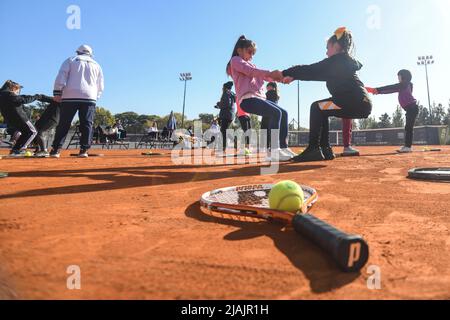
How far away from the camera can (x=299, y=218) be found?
179 cm

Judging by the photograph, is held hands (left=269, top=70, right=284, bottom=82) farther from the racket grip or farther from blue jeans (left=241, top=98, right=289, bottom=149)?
the racket grip

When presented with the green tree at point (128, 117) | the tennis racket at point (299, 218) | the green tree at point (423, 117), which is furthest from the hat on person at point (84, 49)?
the green tree at point (128, 117)

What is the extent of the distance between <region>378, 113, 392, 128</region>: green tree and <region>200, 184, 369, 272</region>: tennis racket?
6149cm

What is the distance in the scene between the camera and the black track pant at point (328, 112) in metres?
5.90

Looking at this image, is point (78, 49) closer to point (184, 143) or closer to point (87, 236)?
point (87, 236)

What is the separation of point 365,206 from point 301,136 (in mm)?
34233

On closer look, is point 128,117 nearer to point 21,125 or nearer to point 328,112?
point 21,125

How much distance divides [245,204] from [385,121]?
64070 mm

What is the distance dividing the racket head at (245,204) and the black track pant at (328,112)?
3.65 metres

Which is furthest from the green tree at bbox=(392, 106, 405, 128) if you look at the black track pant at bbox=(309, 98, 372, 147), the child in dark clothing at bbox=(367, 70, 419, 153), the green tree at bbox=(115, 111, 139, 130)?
the green tree at bbox=(115, 111, 139, 130)

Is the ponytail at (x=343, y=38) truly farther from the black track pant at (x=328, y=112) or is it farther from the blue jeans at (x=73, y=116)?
the blue jeans at (x=73, y=116)

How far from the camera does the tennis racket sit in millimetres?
1359

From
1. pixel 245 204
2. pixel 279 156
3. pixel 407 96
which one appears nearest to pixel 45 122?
pixel 279 156

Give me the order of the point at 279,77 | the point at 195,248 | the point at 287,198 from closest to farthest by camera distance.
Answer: the point at 195,248
the point at 287,198
the point at 279,77
